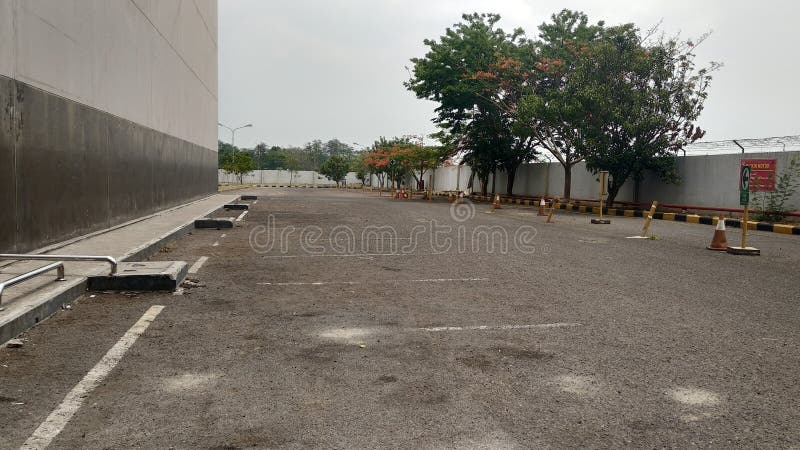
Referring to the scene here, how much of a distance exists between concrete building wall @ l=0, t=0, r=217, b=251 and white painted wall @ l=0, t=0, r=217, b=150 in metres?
0.03

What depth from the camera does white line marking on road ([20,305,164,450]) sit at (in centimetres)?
309

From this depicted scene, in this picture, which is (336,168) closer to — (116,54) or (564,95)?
(564,95)

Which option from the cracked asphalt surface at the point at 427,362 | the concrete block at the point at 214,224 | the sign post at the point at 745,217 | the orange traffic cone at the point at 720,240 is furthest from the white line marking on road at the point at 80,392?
the orange traffic cone at the point at 720,240

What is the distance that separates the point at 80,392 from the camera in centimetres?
372

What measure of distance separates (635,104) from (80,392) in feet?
82.1

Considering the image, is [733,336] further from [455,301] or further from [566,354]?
[455,301]

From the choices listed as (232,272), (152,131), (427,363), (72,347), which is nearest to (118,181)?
(152,131)

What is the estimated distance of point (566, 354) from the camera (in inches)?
185

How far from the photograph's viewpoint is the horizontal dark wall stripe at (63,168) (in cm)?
823

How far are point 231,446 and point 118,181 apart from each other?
12.2 meters

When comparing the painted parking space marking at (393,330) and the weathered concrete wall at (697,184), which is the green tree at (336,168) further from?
the painted parking space marking at (393,330)

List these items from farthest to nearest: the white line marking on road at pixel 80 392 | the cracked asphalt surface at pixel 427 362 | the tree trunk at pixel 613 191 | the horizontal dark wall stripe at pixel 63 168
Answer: the tree trunk at pixel 613 191 < the horizontal dark wall stripe at pixel 63 168 < the cracked asphalt surface at pixel 427 362 < the white line marking on road at pixel 80 392

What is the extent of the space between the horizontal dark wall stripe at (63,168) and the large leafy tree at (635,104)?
18.2 metres

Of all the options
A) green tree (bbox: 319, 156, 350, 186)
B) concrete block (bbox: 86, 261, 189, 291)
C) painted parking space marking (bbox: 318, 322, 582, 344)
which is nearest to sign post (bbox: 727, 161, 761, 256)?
painted parking space marking (bbox: 318, 322, 582, 344)
